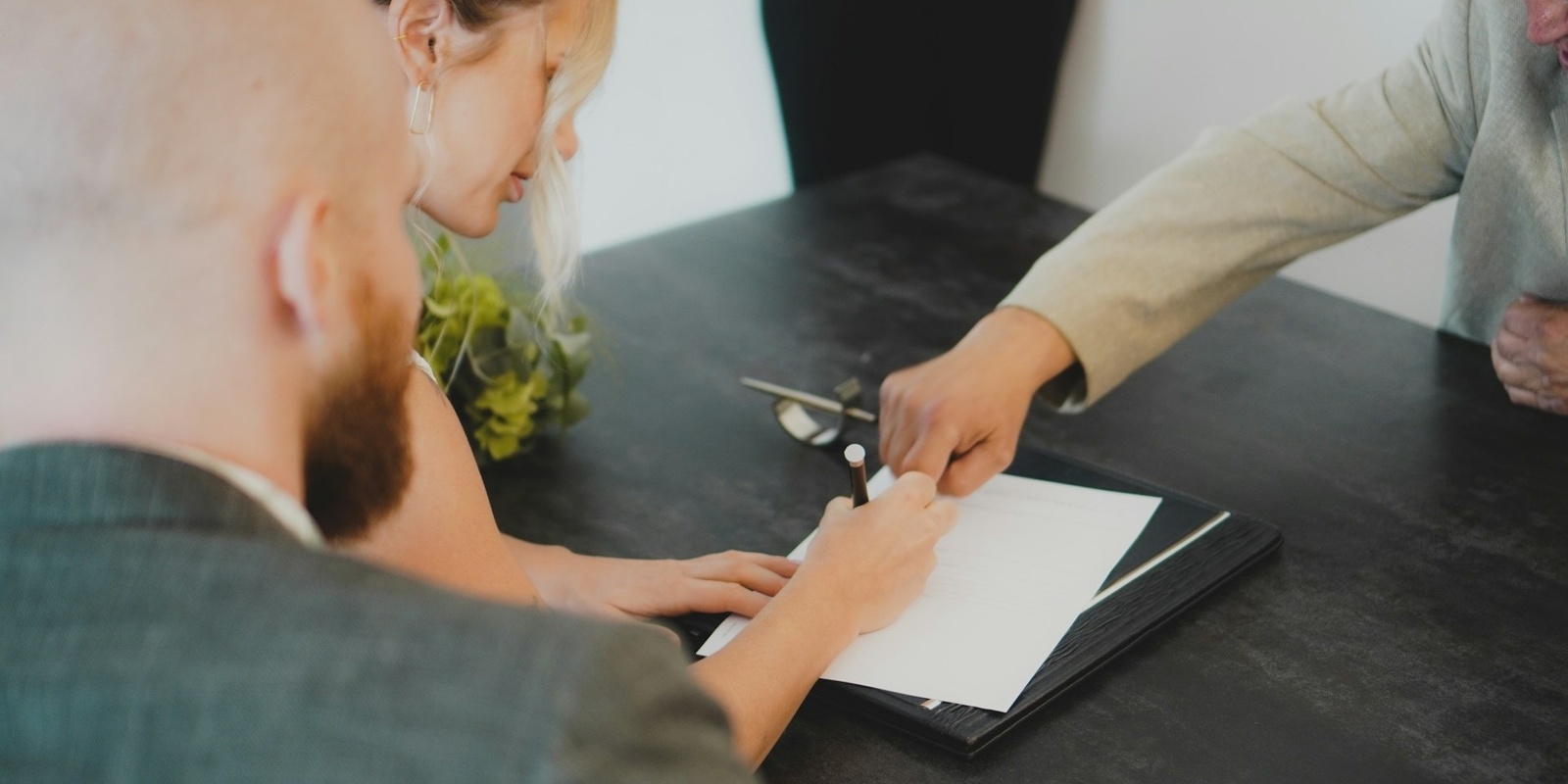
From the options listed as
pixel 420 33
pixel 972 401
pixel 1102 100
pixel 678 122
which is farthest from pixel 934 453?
pixel 1102 100

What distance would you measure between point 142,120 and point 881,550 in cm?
68

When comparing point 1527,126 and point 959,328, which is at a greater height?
point 1527,126

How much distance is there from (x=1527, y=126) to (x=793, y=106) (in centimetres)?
183

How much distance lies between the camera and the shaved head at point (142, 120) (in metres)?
0.73

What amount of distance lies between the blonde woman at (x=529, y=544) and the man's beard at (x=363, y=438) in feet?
0.82

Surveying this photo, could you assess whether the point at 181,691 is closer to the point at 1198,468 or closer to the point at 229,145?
the point at 229,145

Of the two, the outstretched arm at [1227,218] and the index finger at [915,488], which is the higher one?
the outstretched arm at [1227,218]

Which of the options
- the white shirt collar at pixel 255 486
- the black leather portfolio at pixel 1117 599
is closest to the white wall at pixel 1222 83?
the black leather portfolio at pixel 1117 599

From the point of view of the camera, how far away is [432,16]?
4.15 ft

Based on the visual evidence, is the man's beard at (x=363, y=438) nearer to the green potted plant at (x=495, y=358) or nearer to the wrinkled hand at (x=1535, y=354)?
the green potted plant at (x=495, y=358)

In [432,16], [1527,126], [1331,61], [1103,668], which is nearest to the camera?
[1103,668]

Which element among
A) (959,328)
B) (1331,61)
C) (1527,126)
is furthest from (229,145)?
(1331,61)

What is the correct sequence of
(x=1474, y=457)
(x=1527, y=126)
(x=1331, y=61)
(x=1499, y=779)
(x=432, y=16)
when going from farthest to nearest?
1. (x=1331, y=61)
2. (x=1527, y=126)
3. (x=1474, y=457)
4. (x=432, y=16)
5. (x=1499, y=779)

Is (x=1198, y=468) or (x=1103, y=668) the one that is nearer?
(x=1103, y=668)
